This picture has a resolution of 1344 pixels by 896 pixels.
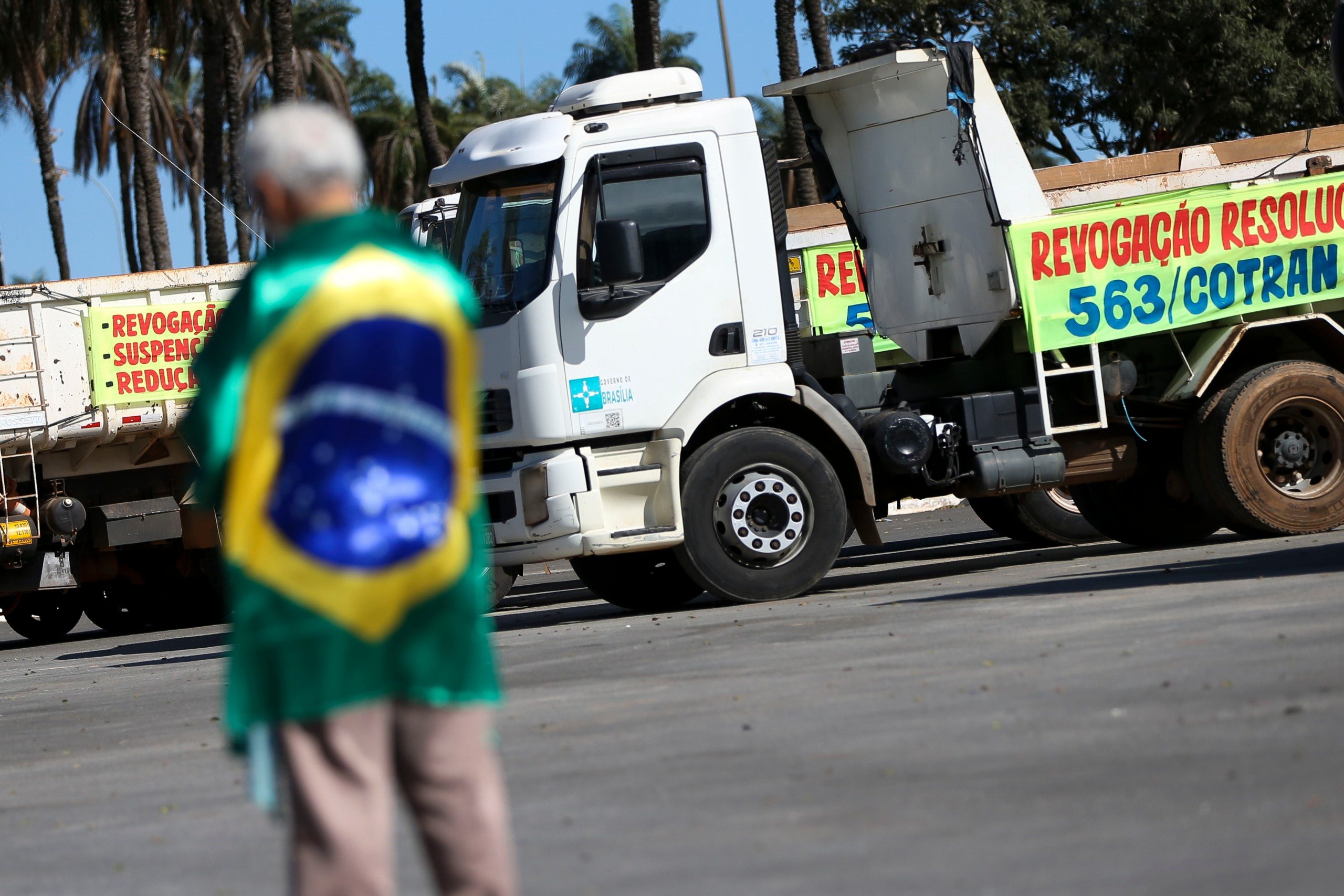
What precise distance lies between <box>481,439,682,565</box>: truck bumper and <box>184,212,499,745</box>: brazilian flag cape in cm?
801

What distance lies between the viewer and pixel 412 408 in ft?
11.3

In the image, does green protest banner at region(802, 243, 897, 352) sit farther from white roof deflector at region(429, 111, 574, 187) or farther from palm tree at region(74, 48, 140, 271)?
palm tree at region(74, 48, 140, 271)

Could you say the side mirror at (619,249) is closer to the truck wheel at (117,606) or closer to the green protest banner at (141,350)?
the green protest banner at (141,350)

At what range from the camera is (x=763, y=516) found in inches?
476

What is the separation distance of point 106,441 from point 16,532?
117cm

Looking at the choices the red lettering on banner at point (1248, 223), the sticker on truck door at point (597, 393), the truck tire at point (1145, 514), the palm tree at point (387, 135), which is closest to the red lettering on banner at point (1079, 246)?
the red lettering on banner at point (1248, 223)

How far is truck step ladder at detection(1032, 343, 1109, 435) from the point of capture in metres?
12.7

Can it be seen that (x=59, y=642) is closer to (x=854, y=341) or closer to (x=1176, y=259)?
(x=854, y=341)

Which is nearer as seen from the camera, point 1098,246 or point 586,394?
point 586,394

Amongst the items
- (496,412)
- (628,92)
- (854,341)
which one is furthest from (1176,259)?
(496,412)

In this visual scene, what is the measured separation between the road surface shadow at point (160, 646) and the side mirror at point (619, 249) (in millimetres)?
4785

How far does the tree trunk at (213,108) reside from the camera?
1286 inches

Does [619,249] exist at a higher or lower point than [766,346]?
higher

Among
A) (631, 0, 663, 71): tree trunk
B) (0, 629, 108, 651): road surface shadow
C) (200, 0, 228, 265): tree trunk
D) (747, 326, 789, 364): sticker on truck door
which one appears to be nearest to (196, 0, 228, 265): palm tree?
(200, 0, 228, 265): tree trunk
